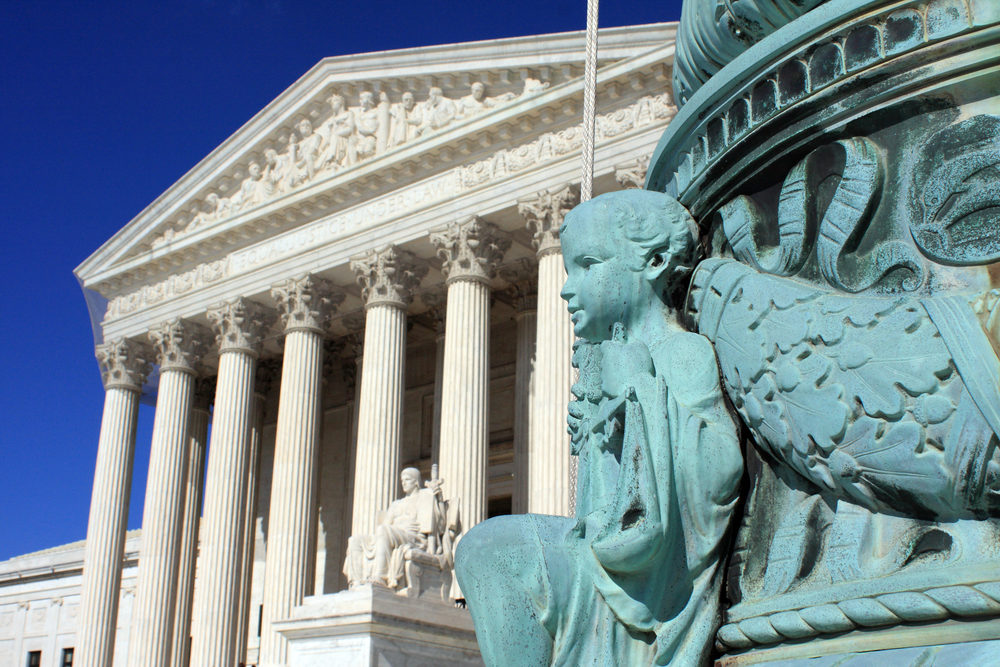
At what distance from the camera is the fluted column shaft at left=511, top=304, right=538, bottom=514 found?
23750 millimetres

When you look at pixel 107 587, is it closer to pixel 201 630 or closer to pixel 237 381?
pixel 201 630

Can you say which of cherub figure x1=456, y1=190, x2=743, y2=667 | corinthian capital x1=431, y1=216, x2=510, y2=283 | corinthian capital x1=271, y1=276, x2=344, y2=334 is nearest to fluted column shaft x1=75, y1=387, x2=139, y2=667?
corinthian capital x1=271, y1=276, x2=344, y2=334

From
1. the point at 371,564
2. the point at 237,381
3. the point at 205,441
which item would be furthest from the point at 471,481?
the point at 205,441

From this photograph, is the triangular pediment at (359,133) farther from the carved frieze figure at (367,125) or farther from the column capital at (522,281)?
the column capital at (522,281)

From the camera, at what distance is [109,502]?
1093 inches

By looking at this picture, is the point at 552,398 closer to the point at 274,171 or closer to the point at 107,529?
the point at 274,171

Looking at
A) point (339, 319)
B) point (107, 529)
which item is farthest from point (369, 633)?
point (107, 529)

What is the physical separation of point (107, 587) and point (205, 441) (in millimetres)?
5780

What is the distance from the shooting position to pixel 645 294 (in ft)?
8.77

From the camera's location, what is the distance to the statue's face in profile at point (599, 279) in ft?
8.72

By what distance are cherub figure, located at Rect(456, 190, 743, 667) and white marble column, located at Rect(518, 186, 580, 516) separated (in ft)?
54.3

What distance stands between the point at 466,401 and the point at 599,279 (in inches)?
746

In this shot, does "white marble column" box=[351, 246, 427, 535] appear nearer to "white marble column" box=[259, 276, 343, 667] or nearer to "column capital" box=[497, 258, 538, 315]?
"white marble column" box=[259, 276, 343, 667]

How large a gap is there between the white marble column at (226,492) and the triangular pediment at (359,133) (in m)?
2.36
